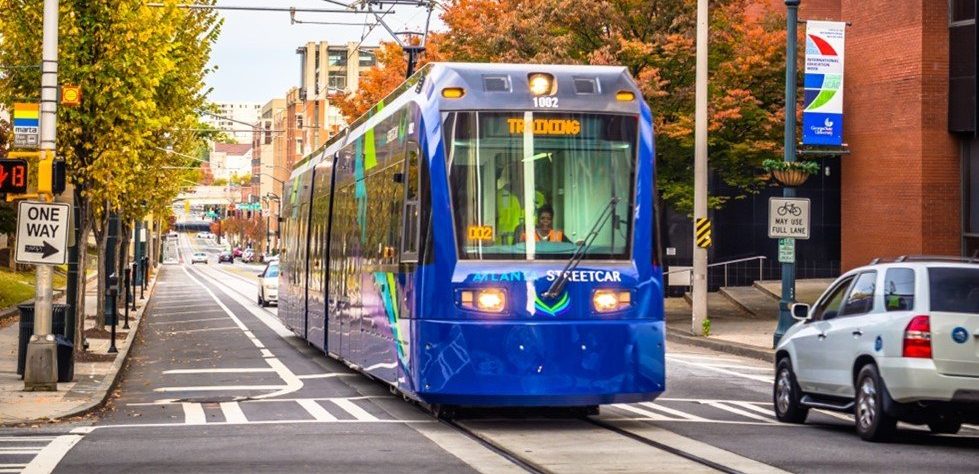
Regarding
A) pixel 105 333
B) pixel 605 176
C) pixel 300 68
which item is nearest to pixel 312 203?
pixel 105 333

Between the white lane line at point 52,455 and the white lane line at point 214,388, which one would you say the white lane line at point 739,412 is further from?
the white lane line at point 52,455

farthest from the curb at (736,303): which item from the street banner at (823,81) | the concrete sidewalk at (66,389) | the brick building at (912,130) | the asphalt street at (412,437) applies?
the asphalt street at (412,437)

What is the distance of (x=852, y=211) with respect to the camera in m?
39.5

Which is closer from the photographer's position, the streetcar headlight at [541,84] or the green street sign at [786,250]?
the streetcar headlight at [541,84]

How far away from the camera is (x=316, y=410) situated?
1770cm

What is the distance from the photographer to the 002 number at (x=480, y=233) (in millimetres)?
14883

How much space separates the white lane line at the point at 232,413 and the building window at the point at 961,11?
2292cm

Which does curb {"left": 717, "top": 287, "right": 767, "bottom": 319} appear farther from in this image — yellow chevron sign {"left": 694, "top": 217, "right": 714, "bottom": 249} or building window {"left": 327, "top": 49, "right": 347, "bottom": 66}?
building window {"left": 327, "top": 49, "right": 347, "bottom": 66}

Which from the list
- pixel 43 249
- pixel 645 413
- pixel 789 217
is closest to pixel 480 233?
pixel 645 413

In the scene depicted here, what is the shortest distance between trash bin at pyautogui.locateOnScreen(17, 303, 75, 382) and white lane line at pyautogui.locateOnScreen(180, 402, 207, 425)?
323 cm

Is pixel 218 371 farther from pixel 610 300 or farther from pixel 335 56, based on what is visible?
pixel 335 56

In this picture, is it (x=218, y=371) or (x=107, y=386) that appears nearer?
(x=107, y=386)

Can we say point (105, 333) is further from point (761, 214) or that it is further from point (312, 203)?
point (761, 214)

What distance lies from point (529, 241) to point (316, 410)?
4.15 meters
